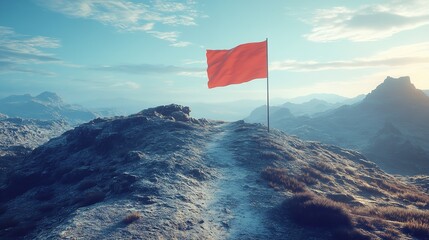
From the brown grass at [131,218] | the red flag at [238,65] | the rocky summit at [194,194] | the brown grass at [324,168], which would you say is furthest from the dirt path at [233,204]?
the brown grass at [324,168]

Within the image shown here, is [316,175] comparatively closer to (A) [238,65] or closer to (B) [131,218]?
(A) [238,65]

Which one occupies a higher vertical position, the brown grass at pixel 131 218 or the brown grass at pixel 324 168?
the brown grass at pixel 131 218

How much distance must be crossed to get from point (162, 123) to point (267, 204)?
33379 millimetres

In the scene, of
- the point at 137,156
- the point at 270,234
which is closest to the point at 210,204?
the point at 270,234

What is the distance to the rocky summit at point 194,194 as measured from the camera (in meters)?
18.9

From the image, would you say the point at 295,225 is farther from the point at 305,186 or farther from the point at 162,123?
the point at 162,123

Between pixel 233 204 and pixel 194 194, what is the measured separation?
3.78 meters

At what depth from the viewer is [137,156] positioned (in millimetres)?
35812

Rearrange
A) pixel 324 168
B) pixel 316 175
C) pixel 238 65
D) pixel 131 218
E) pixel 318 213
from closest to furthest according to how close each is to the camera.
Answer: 1. pixel 131 218
2. pixel 318 213
3. pixel 316 175
4. pixel 238 65
5. pixel 324 168

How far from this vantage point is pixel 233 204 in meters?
23.1

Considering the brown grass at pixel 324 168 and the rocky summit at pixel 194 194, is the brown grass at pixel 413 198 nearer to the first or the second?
the rocky summit at pixel 194 194

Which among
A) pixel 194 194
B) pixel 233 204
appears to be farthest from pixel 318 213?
pixel 194 194

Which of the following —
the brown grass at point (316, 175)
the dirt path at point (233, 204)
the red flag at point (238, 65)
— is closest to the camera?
the dirt path at point (233, 204)

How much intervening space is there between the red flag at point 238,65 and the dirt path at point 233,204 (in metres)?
9.58
